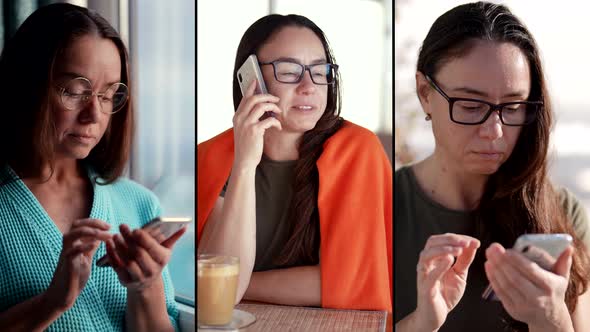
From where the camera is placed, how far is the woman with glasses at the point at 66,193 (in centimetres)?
163

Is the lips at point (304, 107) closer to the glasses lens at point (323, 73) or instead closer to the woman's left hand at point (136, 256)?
the glasses lens at point (323, 73)

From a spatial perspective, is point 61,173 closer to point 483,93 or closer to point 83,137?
point 83,137

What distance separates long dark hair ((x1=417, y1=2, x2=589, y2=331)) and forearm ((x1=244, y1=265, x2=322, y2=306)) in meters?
0.39

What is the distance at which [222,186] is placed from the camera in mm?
1765

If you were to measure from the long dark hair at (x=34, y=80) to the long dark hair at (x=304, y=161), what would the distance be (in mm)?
374

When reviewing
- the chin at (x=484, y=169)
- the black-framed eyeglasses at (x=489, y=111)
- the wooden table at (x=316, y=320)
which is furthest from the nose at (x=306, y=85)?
the wooden table at (x=316, y=320)

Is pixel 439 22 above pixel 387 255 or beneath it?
above

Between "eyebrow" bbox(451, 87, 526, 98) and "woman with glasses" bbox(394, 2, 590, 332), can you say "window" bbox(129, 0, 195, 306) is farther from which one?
"eyebrow" bbox(451, 87, 526, 98)

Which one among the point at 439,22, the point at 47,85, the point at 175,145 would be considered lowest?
the point at 175,145

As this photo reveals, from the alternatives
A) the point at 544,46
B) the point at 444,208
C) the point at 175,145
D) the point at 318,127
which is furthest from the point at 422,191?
the point at 175,145

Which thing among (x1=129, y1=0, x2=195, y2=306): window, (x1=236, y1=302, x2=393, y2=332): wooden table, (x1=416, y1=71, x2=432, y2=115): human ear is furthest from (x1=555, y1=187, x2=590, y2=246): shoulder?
(x1=129, y1=0, x2=195, y2=306): window

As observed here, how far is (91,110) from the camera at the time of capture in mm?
1671

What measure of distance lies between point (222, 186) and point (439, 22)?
2.10ft

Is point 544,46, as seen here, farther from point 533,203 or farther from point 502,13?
point 533,203
